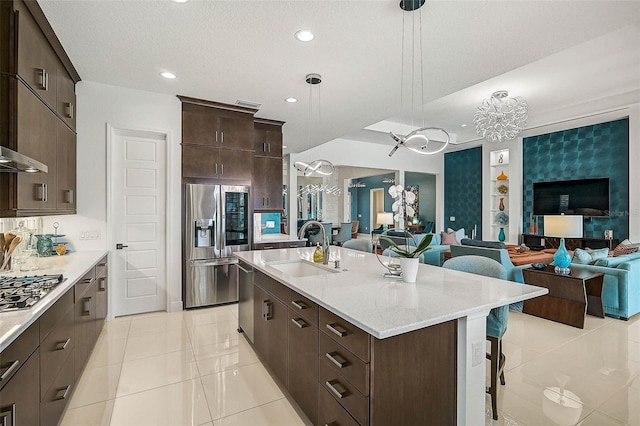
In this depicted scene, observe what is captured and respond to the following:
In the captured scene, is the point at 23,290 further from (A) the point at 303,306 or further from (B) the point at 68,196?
(B) the point at 68,196

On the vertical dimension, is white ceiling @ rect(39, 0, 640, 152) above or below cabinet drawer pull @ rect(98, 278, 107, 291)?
above

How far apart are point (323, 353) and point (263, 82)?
3051mm

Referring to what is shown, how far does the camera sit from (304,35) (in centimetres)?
265

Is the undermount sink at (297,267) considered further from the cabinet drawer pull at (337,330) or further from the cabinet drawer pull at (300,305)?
the cabinet drawer pull at (337,330)

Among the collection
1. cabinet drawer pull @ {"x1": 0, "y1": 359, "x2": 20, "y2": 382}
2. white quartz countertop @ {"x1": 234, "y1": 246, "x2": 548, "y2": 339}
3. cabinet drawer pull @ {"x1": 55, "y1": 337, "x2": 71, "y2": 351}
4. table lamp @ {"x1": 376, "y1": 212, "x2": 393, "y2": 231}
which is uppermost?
table lamp @ {"x1": 376, "y1": 212, "x2": 393, "y2": 231}

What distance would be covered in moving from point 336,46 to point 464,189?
7.40m

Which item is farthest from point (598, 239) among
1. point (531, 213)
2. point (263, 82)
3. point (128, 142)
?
point (128, 142)

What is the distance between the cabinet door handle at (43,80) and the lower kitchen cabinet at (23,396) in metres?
2.04

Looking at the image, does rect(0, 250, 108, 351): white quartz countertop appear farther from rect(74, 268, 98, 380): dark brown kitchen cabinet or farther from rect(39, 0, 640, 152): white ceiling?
rect(39, 0, 640, 152): white ceiling

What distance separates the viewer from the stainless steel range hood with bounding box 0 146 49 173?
1.50 metres

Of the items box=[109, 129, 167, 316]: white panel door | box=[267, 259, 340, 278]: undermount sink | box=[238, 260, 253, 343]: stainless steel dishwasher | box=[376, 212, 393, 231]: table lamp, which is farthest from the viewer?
box=[376, 212, 393, 231]: table lamp

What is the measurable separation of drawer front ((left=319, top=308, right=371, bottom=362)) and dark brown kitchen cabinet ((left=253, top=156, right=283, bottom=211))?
3978 millimetres

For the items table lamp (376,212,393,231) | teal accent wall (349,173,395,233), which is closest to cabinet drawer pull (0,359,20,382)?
table lamp (376,212,393,231)

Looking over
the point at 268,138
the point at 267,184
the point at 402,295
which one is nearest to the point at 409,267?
the point at 402,295
